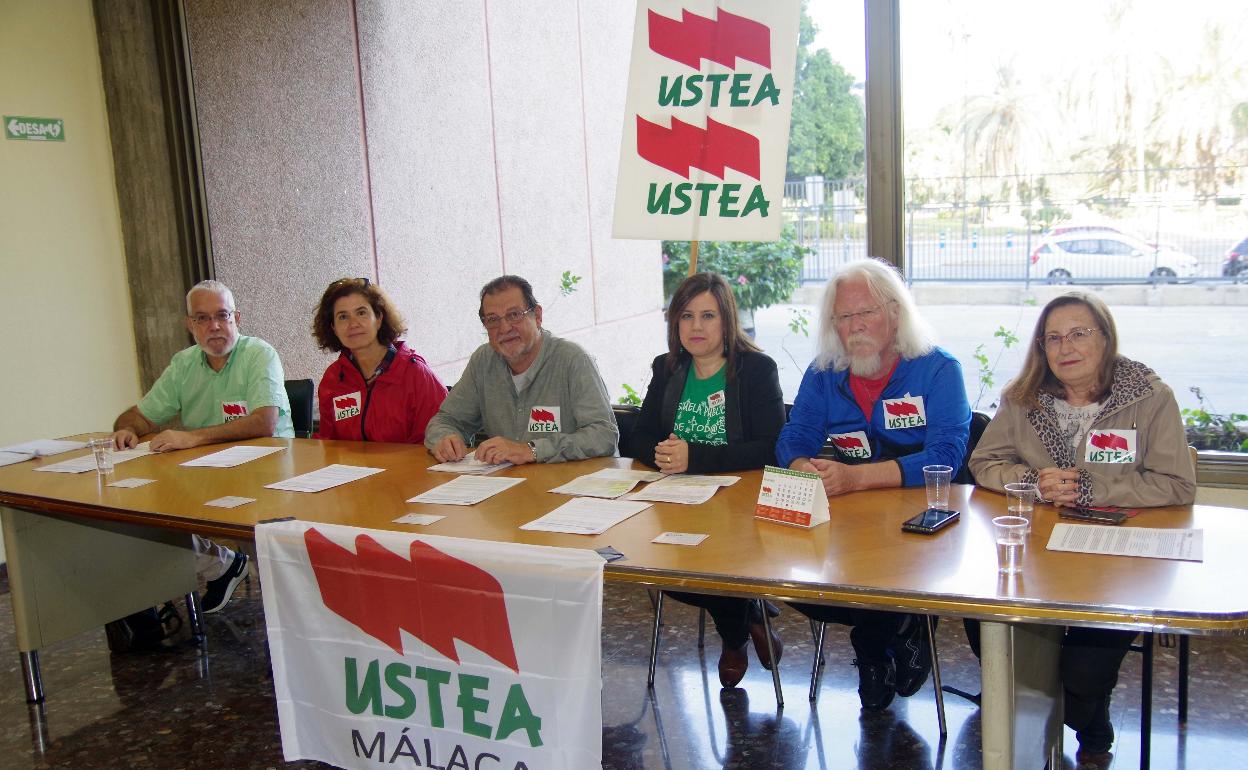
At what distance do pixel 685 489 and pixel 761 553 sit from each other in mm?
611

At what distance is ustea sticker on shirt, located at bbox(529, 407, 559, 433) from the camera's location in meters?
3.61

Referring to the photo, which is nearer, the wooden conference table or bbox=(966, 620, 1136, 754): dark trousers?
the wooden conference table

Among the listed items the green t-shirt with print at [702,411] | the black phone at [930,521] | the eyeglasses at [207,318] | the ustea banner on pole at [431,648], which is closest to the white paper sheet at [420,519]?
the ustea banner on pole at [431,648]

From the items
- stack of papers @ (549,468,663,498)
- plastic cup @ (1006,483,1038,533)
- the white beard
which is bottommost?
stack of papers @ (549,468,663,498)

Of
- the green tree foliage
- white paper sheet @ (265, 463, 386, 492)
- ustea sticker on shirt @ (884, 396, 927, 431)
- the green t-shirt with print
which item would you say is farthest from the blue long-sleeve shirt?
the green tree foliage

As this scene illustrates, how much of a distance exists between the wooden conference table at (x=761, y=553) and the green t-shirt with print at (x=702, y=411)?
9.6 inches

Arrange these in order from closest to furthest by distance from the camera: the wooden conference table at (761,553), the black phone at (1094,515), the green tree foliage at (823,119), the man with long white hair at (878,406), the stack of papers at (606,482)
Answer: the wooden conference table at (761,553) < the black phone at (1094,515) < the stack of papers at (606,482) < the man with long white hair at (878,406) < the green tree foliage at (823,119)

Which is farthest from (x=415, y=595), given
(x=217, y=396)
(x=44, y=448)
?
(x=44, y=448)

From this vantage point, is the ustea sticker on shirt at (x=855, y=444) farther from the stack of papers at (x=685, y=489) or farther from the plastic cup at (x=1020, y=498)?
the plastic cup at (x=1020, y=498)

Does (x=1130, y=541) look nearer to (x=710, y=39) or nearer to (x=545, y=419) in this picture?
(x=545, y=419)

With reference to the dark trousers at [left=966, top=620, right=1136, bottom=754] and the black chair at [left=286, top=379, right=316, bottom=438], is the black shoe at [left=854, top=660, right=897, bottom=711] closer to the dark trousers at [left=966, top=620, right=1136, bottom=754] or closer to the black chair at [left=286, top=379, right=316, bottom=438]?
the dark trousers at [left=966, top=620, right=1136, bottom=754]

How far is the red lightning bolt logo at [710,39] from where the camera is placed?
3.60 metres

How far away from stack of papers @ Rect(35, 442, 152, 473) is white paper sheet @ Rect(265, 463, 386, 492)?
72cm

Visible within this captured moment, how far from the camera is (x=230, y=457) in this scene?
372 centimetres
